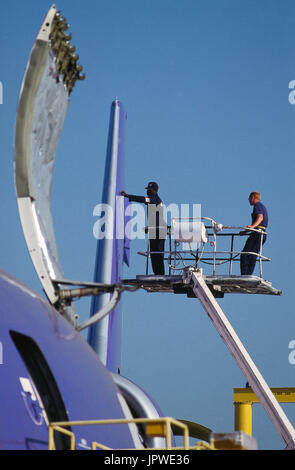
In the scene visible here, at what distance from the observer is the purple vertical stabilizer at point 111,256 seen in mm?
18922

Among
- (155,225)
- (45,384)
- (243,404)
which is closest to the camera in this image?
(45,384)

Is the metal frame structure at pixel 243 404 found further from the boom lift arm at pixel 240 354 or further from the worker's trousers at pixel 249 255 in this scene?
the boom lift arm at pixel 240 354

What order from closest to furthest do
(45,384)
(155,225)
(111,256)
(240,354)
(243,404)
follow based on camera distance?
(45,384)
(240,354)
(155,225)
(111,256)
(243,404)

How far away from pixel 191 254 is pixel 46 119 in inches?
384

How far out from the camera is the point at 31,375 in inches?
338

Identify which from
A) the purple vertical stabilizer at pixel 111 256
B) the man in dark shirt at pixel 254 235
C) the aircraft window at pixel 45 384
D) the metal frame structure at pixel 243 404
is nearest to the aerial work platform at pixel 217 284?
the man in dark shirt at pixel 254 235

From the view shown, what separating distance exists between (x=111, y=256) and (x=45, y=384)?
10966 mm

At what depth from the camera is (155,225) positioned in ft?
61.5

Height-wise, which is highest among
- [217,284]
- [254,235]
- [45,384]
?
[254,235]

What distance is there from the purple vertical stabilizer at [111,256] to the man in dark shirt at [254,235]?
3028 millimetres

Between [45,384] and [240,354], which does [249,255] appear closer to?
[240,354]

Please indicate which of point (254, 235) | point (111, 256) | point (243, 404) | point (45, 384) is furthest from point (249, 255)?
point (45, 384)

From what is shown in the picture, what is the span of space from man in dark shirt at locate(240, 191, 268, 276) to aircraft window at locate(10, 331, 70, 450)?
33.6 feet
